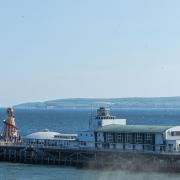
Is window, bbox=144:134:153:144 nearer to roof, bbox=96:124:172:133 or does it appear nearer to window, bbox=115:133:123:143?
roof, bbox=96:124:172:133

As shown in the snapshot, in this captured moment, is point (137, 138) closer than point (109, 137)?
Yes

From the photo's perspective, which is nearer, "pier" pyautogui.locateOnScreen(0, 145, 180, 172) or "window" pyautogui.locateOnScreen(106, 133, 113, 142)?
"pier" pyautogui.locateOnScreen(0, 145, 180, 172)

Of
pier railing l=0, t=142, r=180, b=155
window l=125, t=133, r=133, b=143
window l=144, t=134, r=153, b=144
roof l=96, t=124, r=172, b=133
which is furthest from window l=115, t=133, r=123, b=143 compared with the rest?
window l=144, t=134, r=153, b=144

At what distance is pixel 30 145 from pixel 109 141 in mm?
11515

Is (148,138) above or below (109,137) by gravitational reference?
below

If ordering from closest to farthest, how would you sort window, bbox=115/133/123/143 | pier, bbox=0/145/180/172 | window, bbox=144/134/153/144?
pier, bbox=0/145/180/172
window, bbox=144/134/153/144
window, bbox=115/133/123/143

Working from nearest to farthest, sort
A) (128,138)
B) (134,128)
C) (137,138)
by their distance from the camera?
(137,138) → (128,138) → (134,128)

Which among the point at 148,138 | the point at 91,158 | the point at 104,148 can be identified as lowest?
the point at 91,158

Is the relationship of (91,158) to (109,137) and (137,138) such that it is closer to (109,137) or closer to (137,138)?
(109,137)

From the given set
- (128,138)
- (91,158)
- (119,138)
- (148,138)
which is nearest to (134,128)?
(128,138)

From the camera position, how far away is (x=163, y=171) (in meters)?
74.9

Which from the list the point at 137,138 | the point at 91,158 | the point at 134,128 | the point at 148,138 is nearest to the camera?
the point at 148,138

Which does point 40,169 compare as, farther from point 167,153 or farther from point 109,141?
point 167,153

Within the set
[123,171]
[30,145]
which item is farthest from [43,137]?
[123,171]
